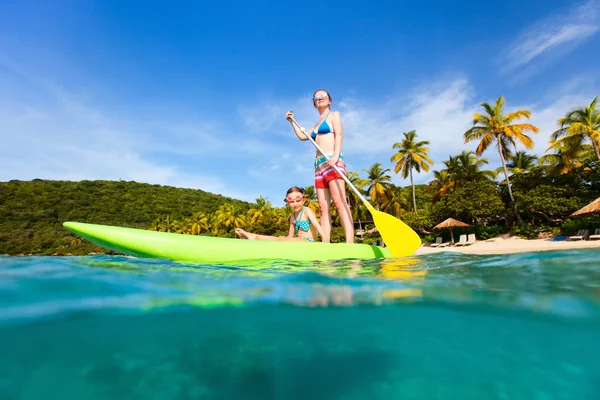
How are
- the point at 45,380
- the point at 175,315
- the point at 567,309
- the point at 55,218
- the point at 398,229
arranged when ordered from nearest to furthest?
1. the point at 45,380
2. the point at 175,315
3. the point at 567,309
4. the point at 398,229
5. the point at 55,218

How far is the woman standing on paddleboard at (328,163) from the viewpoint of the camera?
4711mm

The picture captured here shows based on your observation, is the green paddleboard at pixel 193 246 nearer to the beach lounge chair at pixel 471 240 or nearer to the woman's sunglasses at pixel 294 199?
the woman's sunglasses at pixel 294 199

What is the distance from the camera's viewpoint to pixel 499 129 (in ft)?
76.9

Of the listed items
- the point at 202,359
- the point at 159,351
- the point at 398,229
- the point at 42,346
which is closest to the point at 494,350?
the point at 202,359

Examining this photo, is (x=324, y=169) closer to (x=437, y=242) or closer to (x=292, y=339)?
(x=292, y=339)

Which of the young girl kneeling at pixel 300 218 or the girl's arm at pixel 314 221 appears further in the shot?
the young girl kneeling at pixel 300 218

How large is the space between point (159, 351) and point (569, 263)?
3.35 m

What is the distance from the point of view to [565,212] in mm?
20078

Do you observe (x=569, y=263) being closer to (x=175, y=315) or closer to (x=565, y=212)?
(x=175, y=315)

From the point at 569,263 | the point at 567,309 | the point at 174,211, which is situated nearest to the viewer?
the point at 567,309

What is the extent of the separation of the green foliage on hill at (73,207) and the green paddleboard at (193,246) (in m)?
26.8

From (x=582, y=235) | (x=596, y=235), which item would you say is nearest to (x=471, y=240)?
(x=582, y=235)

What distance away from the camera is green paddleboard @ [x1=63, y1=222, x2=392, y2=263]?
9.91ft

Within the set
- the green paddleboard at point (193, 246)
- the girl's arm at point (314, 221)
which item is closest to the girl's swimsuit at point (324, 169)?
the girl's arm at point (314, 221)
